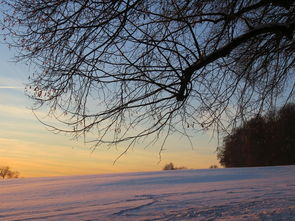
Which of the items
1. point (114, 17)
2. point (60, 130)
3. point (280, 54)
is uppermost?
point (280, 54)

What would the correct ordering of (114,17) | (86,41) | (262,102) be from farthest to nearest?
(262,102), (86,41), (114,17)

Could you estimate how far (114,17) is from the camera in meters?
4.09

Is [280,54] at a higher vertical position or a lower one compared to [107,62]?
higher

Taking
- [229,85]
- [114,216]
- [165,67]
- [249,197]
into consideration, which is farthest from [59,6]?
[249,197]

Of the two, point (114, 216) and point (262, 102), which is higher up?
point (262, 102)

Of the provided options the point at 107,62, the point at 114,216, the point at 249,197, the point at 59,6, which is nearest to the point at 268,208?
the point at 249,197

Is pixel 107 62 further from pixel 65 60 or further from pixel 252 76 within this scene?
pixel 252 76

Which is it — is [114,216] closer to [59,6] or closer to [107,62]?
[107,62]

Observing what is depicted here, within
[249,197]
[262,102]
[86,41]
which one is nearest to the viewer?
[86,41]

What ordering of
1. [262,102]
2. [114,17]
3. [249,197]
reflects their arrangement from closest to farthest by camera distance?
[114,17] → [249,197] → [262,102]

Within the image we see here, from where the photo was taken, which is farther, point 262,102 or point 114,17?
point 262,102

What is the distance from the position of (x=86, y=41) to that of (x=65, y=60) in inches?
13.2

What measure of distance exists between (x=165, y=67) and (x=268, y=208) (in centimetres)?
216

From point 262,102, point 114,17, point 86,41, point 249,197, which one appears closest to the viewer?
point 114,17
